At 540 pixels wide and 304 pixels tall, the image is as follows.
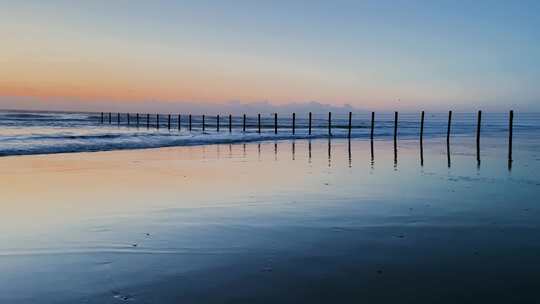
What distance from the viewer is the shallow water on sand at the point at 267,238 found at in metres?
4.31

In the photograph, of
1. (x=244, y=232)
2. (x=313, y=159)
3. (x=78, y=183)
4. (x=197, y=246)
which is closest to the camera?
(x=197, y=246)

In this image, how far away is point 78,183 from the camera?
11094mm

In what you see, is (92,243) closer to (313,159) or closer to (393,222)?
(393,222)

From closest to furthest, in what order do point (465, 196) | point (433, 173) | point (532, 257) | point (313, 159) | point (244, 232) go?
point (532, 257), point (244, 232), point (465, 196), point (433, 173), point (313, 159)

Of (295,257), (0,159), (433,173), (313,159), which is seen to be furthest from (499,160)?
(0,159)

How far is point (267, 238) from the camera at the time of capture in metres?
6.25

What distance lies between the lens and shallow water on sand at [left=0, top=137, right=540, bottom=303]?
4309 mm

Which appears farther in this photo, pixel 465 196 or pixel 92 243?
pixel 465 196

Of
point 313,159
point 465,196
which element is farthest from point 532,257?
point 313,159

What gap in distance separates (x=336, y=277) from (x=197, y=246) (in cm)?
193

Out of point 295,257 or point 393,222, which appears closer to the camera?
point 295,257

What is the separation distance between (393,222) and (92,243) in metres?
4.22

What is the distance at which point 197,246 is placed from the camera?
5.84 meters

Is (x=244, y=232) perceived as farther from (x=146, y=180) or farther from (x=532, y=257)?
(x=146, y=180)
